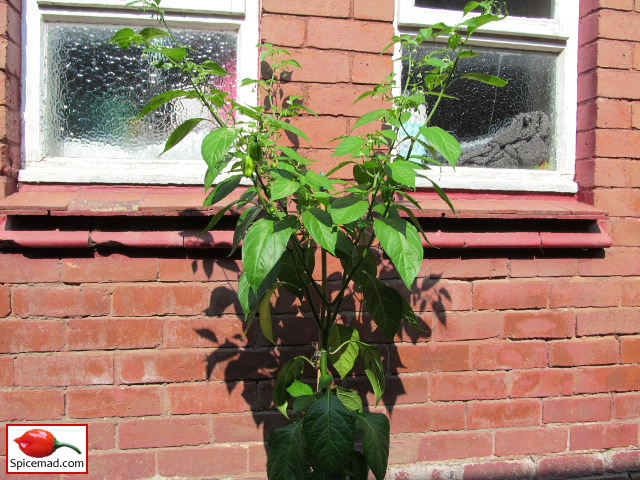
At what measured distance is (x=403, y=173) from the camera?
132 centimetres

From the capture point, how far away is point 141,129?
2174 mm

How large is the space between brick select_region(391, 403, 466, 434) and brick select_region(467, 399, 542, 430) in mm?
50

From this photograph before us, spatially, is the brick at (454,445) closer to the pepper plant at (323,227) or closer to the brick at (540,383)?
the brick at (540,383)

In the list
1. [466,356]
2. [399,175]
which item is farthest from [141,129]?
[466,356]

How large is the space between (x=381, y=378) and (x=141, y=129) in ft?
4.70

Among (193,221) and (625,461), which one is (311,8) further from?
(625,461)

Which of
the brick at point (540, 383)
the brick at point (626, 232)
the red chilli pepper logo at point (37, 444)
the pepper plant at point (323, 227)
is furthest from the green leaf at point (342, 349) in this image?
the brick at point (626, 232)

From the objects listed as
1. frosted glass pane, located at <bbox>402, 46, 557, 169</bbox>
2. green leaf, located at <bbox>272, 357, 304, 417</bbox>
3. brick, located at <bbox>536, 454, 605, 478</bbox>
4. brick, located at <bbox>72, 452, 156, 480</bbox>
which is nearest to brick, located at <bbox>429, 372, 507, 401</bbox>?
brick, located at <bbox>536, 454, 605, 478</bbox>

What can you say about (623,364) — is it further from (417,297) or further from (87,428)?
Result: (87,428)

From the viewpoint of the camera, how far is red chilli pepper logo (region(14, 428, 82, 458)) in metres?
1.92

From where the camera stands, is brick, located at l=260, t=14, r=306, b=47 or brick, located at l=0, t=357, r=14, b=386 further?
brick, located at l=260, t=14, r=306, b=47

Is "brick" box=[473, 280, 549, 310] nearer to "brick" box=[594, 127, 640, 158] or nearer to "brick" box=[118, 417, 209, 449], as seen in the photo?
"brick" box=[594, 127, 640, 158]

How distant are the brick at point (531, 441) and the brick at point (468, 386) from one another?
180 mm

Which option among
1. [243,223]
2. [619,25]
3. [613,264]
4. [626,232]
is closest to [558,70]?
[619,25]
